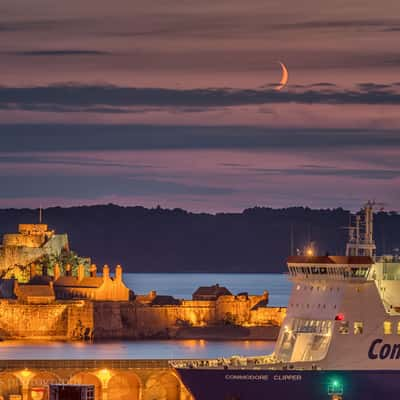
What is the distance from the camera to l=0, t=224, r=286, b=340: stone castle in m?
133

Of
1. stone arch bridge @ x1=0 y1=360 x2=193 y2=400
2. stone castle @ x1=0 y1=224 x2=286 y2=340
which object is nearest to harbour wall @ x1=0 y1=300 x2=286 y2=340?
stone castle @ x1=0 y1=224 x2=286 y2=340

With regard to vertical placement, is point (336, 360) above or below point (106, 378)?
below

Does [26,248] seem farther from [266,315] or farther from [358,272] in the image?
[358,272]

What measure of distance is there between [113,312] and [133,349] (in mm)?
11866

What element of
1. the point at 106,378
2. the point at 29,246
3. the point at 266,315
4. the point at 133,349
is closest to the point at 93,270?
the point at 29,246

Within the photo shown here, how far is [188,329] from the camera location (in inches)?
5330

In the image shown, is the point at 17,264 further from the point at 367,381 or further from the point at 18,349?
the point at 367,381

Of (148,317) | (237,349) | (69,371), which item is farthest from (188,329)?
(69,371)

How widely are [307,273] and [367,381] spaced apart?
4156 millimetres

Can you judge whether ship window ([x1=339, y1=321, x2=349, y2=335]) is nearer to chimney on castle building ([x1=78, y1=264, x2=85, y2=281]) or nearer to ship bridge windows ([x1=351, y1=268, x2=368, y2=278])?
ship bridge windows ([x1=351, y1=268, x2=368, y2=278])

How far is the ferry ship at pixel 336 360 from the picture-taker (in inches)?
2783

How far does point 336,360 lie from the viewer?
70.8 m

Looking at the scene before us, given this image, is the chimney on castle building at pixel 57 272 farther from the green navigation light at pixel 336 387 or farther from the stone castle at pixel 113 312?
the green navigation light at pixel 336 387

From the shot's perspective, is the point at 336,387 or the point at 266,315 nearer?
the point at 336,387
